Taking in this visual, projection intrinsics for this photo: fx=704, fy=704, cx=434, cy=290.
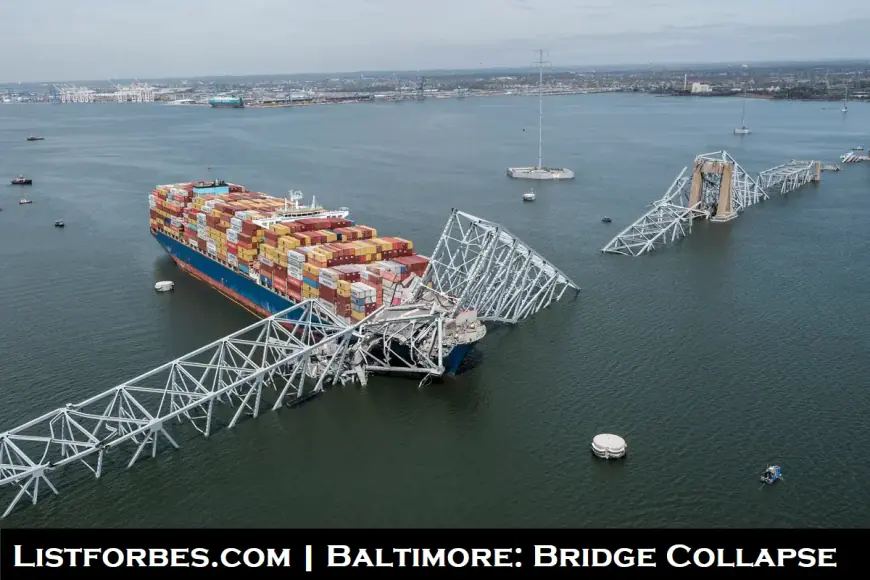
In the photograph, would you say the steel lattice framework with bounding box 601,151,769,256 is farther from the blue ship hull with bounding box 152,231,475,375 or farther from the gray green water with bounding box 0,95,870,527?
the blue ship hull with bounding box 152,231,475,375

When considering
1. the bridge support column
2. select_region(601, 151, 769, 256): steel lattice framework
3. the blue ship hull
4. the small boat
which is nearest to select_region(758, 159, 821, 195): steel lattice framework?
select_region(601, 151, 769, 256): steel lattice framework

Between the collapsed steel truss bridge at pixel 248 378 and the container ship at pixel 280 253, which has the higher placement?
the container ship at pixel 280 253

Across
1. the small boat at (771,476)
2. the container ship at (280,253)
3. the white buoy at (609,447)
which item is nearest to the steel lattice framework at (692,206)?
the container ship at (280,253)
